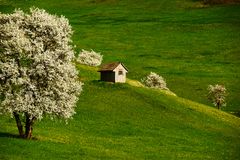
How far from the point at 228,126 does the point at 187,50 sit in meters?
106

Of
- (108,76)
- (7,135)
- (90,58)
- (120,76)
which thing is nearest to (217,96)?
(90,58)

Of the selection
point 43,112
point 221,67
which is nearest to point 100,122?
point 43,112

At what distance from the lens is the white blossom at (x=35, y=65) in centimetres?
5222

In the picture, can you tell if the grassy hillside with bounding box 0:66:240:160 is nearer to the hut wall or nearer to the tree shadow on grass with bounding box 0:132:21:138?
the tree shadow on grass with bounding box 0:132:21:138

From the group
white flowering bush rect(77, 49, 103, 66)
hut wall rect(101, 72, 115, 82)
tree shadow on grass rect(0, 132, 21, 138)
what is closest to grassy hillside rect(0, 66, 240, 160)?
tree shadow on grass rect(0, 132, 21, 138)

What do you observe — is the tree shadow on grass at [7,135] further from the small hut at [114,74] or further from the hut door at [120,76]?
the hut door at [120,76]

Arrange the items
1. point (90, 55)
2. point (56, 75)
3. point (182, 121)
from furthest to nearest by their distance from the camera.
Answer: point (90, 55) < point (182, 121) < point (56, 75)

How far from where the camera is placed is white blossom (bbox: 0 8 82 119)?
52219mm

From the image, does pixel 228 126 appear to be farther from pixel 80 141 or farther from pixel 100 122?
pixel 80 141

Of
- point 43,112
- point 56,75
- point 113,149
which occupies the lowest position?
point 113,149

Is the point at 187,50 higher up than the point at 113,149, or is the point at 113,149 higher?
the point at 187,50

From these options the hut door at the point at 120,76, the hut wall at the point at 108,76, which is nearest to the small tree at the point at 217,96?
the hut door at the point at 120,76

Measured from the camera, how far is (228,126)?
8675 cm

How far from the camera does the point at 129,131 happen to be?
7250 centimetres
